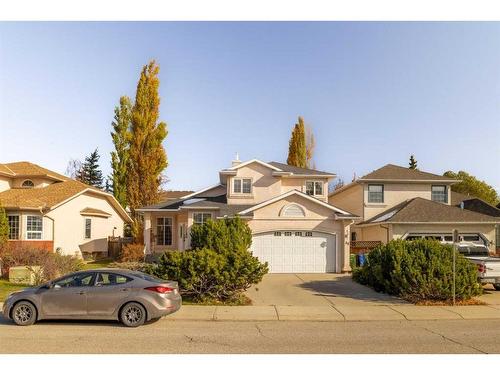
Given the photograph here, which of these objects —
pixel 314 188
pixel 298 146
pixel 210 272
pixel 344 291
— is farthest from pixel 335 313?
pixel 298 146

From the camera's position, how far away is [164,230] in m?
31.8

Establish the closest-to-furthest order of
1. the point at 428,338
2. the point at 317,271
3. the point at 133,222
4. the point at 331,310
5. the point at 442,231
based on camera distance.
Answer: the point at 428,338
the point at 331,310
the point at 317,271
the point at 442,231
the point at 133,222

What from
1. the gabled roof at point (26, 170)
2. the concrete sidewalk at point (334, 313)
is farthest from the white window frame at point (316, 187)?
the gabled roof at point (26, 170)

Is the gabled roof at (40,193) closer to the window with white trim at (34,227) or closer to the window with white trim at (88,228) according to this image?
the window with white trim at (34,227)

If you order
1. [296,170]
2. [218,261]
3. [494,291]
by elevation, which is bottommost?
[494,291]

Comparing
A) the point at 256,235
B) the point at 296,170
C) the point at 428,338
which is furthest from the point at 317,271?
the point at 428,338

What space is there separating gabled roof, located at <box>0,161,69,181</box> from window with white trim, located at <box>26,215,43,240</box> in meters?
5.57

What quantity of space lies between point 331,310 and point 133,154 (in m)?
28.5

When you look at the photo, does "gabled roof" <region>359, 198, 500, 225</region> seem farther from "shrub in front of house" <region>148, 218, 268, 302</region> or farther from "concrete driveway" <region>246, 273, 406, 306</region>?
"shrub in front of house" <region>148, 218, 268, 302</region>

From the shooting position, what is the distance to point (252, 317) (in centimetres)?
1340

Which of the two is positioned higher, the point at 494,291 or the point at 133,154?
the point at 133,154

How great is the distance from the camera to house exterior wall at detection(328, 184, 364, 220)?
33.6 m

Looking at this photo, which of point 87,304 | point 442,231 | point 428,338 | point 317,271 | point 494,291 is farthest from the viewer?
point 442,231

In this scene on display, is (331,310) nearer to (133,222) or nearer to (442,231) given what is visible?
(442,231)
